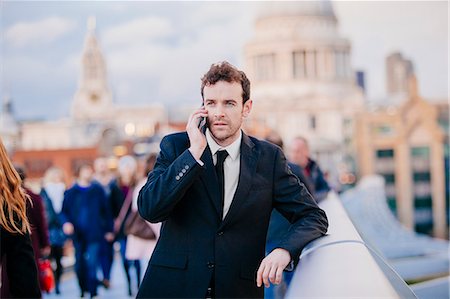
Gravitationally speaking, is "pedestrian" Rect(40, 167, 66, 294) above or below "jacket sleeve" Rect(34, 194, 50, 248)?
below

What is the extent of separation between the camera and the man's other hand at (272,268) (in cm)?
293

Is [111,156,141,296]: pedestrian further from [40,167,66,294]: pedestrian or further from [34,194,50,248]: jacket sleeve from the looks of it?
[34,194,50,248]: jacket sleeve

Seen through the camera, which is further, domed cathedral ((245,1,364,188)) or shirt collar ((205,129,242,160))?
domed cathedral ((245,1,364,188))

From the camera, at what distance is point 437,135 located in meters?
68.1

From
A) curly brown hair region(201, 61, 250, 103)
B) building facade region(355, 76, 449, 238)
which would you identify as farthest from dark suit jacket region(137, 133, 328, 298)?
building facade region(355, 76, 449, 238)

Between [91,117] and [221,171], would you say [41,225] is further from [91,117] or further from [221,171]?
[91,117]

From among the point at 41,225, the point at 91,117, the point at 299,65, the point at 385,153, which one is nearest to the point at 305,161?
the point at 41,225

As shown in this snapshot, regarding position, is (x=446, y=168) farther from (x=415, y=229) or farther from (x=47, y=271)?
(x=47, y=271)

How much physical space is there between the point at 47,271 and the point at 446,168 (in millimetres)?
61772

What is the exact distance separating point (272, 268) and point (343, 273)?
1.22 ft

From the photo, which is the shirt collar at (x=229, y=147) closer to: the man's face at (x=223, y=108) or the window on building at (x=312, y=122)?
the man's face at (x=223, y=108)

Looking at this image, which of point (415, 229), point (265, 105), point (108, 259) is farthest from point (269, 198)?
point (265, 105)

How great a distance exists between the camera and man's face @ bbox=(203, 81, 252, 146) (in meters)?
3.04

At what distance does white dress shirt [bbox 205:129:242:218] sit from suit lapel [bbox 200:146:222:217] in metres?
0.03
